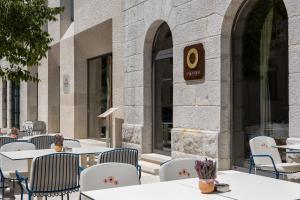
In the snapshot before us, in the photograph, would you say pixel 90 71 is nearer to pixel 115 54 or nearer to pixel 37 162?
pixel 115 54

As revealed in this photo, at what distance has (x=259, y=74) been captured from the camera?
7867 mm

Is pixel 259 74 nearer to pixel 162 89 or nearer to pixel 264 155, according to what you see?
pixel 264 155

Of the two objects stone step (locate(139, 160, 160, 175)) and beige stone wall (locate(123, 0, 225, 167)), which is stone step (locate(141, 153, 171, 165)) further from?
beige stone wall (locate(123, 0, 225, 167))

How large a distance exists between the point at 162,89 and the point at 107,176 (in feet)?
22.6

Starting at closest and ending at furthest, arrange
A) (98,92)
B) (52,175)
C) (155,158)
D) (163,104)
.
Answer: (52,175)
(155,158)
(163,104)
(98,92)

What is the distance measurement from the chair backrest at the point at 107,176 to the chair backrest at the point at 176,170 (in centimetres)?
36

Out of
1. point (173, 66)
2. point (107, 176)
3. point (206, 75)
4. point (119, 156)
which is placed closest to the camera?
point (107, 176)

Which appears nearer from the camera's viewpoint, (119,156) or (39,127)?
(119,156)

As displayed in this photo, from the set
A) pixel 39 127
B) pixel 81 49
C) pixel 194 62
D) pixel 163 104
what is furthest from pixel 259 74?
pixel 39 127

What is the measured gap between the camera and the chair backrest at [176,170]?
4.24 metres

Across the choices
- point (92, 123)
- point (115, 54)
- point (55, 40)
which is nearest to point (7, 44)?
point (115, 54)

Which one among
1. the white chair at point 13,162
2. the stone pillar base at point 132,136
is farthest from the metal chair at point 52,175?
the stone pillar base at point 132,136

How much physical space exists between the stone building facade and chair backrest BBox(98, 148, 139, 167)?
251 cm

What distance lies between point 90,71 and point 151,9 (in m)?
6.50
